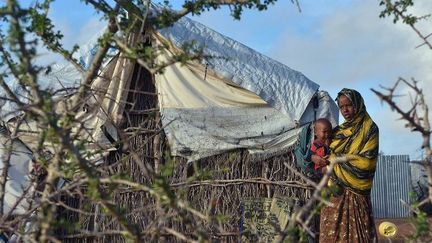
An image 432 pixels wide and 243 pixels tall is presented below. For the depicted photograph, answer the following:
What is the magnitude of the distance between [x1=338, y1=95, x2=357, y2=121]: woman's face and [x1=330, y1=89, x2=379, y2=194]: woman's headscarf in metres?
0.02

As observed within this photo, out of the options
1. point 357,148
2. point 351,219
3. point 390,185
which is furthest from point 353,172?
point 390,185

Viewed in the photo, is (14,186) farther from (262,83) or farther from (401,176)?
(401,176)

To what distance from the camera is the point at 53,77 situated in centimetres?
909

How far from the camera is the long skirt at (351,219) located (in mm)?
7223

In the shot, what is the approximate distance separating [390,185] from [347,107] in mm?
15131

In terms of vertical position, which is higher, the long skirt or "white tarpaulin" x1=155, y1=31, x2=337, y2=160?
"white tarpaulin" x1=155, y1=31, x2=337, y2=160

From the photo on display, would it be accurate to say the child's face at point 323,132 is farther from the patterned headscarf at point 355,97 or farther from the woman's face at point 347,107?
the patterned headscarf at point 355,97

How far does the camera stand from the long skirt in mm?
7223

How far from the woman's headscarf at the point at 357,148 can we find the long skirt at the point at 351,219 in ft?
0.32

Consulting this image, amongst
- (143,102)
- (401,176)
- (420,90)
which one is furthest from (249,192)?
(401,176)

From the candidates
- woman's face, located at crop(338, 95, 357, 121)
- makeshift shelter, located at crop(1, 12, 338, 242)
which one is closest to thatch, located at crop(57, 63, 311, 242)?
makeshift shelter, located at crop(1, 12, 338, 242)

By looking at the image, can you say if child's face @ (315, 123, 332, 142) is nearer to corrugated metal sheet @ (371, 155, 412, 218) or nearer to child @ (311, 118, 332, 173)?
child @ (311, 118, 332, 173)

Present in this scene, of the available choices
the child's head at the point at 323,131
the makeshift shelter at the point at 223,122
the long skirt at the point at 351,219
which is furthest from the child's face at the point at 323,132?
the makeshift shelter at the point at 223,122

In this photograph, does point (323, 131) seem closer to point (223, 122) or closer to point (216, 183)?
point (216, 183)
